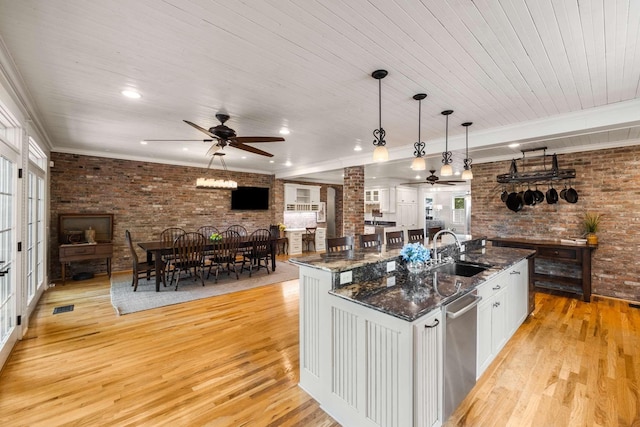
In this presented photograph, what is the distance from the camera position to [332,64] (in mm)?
2260

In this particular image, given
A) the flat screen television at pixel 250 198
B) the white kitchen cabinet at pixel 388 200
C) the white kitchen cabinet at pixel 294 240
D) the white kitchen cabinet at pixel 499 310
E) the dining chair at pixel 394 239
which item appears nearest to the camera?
the white kitchen cabinet at pixel 499 310

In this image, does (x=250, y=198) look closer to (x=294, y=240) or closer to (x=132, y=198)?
(x=294, y=240)

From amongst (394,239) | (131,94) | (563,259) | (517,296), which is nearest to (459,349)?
(517,296)

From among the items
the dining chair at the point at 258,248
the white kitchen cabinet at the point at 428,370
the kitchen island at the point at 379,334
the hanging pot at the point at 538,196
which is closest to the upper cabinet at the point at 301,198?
the dining chair at the point at 258,248

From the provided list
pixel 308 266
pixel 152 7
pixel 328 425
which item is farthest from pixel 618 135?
pixel 152 7

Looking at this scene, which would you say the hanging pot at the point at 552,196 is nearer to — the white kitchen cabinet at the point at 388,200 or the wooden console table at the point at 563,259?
the wooden console table at the point at 563,259

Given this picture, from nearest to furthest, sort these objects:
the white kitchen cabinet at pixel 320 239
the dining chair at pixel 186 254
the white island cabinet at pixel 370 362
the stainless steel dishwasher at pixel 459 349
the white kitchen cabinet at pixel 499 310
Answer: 1. the white island cabinet at pixel 370 362
2. the stainless steel dishwasher at pixel 459 349
3. the white kitchen cabinet at pixel 499 310
4. the dining chair at pixel 186 254
5. the white kitchen cabinet at pixel 320 239

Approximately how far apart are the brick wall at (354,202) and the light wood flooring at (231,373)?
2.51 meters

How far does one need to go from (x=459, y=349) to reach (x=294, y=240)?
714 cm

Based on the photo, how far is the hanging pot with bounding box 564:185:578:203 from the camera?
183 inches

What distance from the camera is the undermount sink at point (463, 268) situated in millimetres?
2861

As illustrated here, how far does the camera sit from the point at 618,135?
12.9ft

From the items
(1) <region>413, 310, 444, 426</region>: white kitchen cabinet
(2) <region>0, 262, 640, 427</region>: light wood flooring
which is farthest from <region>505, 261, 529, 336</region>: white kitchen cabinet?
(1) <region>413, 310, 444, 426</region>: white kitchen cabinet

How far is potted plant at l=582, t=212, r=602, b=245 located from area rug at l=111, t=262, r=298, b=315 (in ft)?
16.5
